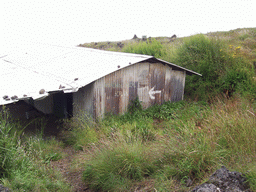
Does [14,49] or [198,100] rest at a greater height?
[14,49]

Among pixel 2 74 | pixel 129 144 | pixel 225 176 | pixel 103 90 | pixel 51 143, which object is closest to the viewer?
pixel 225 176

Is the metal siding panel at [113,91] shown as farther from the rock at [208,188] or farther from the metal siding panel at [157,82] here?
the rock at [208,188]

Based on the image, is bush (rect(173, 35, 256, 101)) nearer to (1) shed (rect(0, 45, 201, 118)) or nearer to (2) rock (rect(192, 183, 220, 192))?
(1) shed (rect(0, 45, 201, 118))

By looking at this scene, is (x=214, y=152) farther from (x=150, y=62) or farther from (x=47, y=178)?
(x=150, y=62)

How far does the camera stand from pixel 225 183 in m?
3.32

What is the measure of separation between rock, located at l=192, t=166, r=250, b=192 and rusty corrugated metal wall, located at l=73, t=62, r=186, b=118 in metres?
5.04

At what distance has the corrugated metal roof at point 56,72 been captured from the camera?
6905mm

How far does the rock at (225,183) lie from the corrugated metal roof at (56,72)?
4823 mm

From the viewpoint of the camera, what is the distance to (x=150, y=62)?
904 cm

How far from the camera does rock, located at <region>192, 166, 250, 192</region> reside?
3260 millimetres

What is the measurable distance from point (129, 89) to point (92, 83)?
161 cm

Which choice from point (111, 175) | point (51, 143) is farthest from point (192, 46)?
point (111, 175)

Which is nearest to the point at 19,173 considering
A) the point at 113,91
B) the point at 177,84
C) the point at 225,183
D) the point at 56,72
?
the point at 225,183

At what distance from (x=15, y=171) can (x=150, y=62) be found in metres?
6.34
